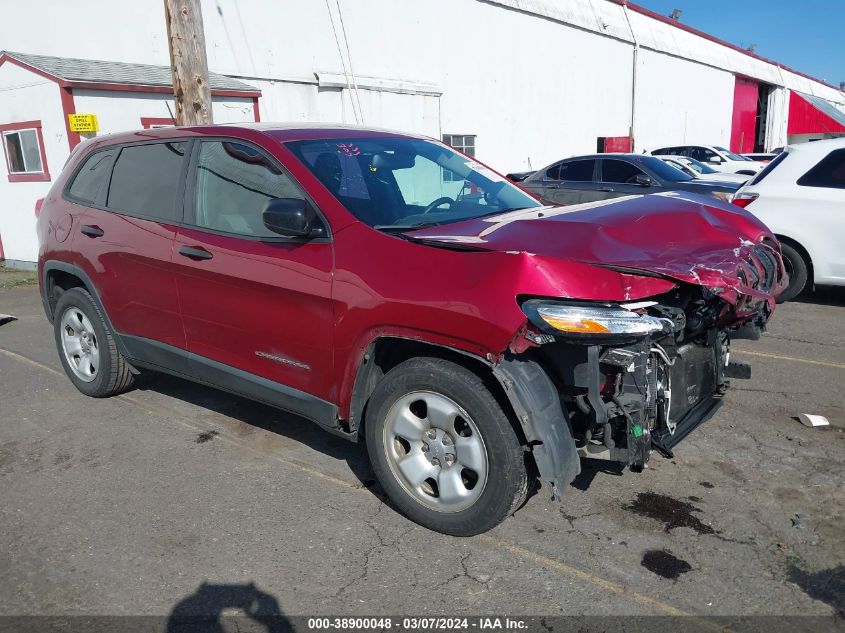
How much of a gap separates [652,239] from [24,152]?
415 inches

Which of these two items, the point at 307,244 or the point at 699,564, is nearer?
the point at 699,564

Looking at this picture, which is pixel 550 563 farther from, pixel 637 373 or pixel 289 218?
pixel 289 218

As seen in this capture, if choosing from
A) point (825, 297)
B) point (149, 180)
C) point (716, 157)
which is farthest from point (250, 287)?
point (716, 157)

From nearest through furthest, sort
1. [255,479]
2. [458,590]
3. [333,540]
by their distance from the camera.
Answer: [458,590] → [333,540] → [255,479]

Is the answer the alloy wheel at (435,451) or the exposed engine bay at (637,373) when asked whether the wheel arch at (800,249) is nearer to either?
the exposed engine bay at (637,373)

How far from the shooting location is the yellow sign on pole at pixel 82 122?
9.63 m

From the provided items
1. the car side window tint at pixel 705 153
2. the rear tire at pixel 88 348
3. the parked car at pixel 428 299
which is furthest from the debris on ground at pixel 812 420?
the car side window tint at pixel 705 153

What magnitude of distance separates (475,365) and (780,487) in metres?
1.81

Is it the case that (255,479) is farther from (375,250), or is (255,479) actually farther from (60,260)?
(60,260)

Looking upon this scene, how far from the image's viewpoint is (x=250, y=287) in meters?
3.60

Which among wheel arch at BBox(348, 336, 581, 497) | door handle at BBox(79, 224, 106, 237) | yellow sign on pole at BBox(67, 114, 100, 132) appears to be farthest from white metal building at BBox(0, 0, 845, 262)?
wheel arch at BBox(348, 336, 581, 497)

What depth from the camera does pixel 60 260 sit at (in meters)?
4.89

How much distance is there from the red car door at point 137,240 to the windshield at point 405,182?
101 cm

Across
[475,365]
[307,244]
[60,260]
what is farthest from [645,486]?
[60,260]
